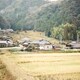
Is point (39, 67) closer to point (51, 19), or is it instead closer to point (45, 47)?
point (45, 47)

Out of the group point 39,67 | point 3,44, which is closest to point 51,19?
point 3,44

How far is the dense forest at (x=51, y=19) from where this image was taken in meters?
49.6

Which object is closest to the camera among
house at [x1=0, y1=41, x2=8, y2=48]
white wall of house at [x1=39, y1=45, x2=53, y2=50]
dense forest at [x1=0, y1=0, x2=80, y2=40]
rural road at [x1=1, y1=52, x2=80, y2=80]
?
rural road at [x1=1, y1=52, x2=80, y2=80]

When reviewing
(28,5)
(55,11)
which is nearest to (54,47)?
(55,11)

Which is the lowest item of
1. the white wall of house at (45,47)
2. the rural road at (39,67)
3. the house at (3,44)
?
the rural road at (39,67)

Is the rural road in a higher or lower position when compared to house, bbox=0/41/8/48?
lower

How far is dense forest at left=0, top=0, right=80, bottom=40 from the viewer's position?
49.6 metres

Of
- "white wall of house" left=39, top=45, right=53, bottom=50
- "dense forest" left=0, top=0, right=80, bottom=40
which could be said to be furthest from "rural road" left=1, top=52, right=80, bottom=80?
"dense forest" left=0, top=0, right=80, bottom=40

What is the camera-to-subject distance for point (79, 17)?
2224 inches

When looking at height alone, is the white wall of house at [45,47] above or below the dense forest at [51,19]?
below

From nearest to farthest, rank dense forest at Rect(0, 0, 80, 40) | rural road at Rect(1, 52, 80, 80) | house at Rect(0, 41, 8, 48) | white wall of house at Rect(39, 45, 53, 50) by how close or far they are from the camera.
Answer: rural road at Rect(1, 52, 80, 80)
white wall of house at Rect(39, 45, 53, 50)
house at Rect(0, 41, 8, 48)
dense forest at Rect(0, 0, 80, 40)

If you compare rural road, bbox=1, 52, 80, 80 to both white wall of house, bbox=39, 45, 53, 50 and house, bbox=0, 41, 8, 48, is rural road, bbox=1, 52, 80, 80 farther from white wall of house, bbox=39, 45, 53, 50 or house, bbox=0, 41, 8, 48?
house, bbox=0, 41, 8, 48

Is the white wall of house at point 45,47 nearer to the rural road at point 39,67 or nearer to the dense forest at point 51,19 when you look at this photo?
the dense forest at point 51,19

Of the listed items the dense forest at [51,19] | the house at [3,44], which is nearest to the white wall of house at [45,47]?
the house at [3,44]
